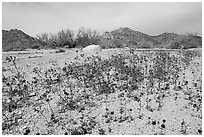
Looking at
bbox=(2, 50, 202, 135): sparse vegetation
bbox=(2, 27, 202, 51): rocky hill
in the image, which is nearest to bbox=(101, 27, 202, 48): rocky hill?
bbox=(2, 27, 202, 51): rocky hill

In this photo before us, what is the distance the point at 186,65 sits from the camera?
40.4 feet

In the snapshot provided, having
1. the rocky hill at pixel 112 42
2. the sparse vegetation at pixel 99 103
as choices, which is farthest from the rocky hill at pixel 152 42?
the sparse vegetation at pixel 99 103

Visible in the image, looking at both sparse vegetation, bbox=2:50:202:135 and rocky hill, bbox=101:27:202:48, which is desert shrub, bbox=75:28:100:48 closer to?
rocky hill, bbox=101:27:202:48

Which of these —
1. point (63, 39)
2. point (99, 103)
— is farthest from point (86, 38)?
point (99, 103)

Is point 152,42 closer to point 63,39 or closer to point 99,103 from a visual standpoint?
point 63,39

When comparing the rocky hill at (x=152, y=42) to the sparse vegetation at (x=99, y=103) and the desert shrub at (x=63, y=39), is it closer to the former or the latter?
the desert shrub at (x=63, y=39)

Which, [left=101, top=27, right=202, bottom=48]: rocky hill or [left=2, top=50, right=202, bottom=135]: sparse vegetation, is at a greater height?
[left=101, top=27, right=202, bottom=48]: rocky hill

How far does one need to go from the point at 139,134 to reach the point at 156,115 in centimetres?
107

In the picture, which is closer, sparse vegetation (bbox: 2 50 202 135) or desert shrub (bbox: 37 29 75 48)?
sparse vegetation (bbox: 2 50 202 135)

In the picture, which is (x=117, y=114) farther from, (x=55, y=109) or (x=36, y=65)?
(x=36, y=65)

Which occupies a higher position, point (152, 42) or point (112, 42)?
point (152, 42)

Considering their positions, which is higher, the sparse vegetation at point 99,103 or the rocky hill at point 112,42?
the rocky hill at point 112,42

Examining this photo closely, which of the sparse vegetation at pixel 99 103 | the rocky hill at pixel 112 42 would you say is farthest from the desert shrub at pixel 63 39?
the sparse vegetation at pixel 99 103

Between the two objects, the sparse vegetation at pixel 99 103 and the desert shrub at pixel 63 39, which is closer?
the sparse vegetation at pixel 99 103
